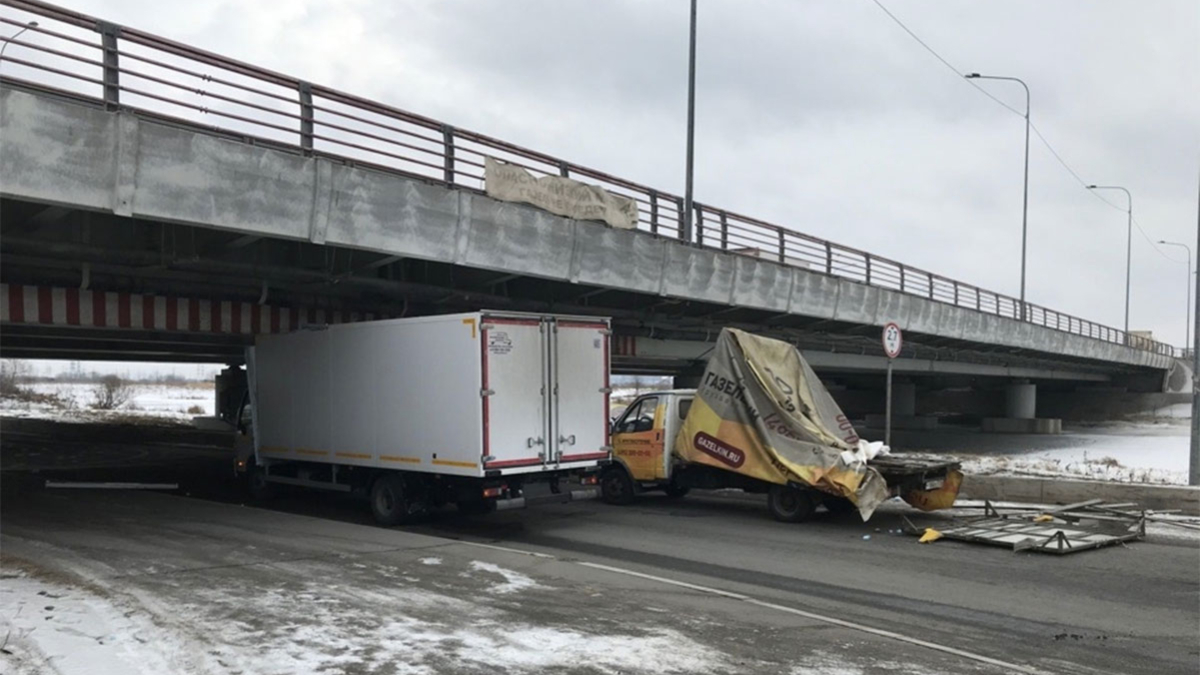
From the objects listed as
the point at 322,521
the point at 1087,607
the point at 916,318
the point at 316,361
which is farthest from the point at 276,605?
the point at 916,318

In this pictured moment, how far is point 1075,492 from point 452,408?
10.0 metres

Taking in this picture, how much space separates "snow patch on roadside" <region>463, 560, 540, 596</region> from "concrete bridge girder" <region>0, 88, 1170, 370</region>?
523 cm

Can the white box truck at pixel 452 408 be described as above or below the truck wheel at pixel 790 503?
above

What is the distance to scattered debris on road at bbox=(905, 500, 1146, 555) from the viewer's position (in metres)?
11.4

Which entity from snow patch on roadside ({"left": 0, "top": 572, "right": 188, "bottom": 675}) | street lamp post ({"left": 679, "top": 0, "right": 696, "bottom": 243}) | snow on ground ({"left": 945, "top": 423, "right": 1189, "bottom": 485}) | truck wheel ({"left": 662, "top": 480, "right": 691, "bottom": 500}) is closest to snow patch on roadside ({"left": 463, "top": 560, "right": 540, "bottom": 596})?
snow patch on roadside ({"left": 0, "top": 572, "right": 188, "bottom": 675})

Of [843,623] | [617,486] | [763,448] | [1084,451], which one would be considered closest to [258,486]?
[617,486]

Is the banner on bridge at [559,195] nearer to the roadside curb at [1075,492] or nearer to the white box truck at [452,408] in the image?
the white box truck at [452,408]

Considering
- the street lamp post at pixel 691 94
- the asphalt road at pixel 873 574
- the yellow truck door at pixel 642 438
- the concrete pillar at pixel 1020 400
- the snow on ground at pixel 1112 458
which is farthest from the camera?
the concrete pillar at pixel 1020 400

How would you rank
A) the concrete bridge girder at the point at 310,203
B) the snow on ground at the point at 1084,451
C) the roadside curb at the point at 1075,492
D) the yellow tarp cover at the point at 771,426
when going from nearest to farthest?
the concrete bridge girder at the point at 310,203 → the yellow tarp cover at the point at 771,426 → the roadside curb at the point at 1075,492 → the snow on ground at the point at 1084,451

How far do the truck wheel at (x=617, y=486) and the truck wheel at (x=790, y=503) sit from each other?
2.72m

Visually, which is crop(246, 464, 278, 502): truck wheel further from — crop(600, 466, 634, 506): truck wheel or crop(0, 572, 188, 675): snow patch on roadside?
crop(0, 572, 188, 675): snow patch on roadside

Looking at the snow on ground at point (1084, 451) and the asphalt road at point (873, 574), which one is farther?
the snow on ground at point (1084, 451)

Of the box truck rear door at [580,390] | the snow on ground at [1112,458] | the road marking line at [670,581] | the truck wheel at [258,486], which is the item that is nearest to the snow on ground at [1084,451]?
the snow on ground at [1112,458]

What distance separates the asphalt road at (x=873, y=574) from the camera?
724cm
